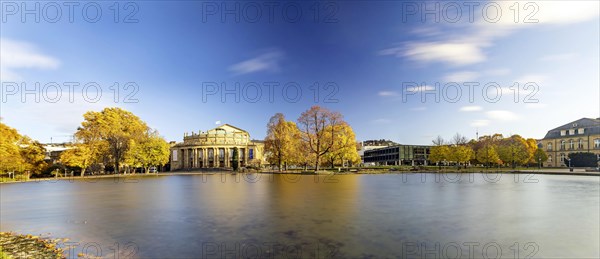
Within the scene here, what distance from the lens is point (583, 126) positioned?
336 feet

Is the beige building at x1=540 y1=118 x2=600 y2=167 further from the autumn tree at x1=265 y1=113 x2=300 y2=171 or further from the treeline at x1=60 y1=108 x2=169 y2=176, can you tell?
the treeline at x1=60 y1=108 x2=169 y2=176

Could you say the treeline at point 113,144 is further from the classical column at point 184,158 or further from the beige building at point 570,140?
the beige building at point 570,140

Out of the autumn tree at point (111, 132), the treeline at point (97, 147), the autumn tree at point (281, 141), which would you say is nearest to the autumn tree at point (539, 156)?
the autumn tree at point (281, 141)

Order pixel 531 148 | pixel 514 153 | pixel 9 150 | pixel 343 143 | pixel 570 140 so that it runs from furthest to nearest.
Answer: pixel 531 148 < pixel 570 140 < pixel 514 153 < pixel 343 143 < pixel 9 150

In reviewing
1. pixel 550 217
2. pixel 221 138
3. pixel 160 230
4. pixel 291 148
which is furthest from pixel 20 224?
pixel 221 138

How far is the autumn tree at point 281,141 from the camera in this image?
260ft

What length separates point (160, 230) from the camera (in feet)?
47.8

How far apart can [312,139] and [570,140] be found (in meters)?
90.7

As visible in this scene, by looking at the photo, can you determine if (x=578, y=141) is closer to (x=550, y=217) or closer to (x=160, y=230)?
(x=550, y=217)

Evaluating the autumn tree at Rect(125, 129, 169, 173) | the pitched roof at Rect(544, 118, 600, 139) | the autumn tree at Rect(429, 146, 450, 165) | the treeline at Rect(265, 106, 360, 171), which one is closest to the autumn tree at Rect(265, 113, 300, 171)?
the treeline at Rect(265, 106, 360, 171)

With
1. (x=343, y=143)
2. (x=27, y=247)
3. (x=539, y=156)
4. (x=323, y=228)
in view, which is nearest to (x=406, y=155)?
(x=539, y=156)

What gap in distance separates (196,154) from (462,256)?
11685cm

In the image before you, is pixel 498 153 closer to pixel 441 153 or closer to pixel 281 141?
pixel 441 153

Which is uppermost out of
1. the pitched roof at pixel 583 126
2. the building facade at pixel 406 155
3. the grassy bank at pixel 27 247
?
the pitched roof at pixel 583 126
